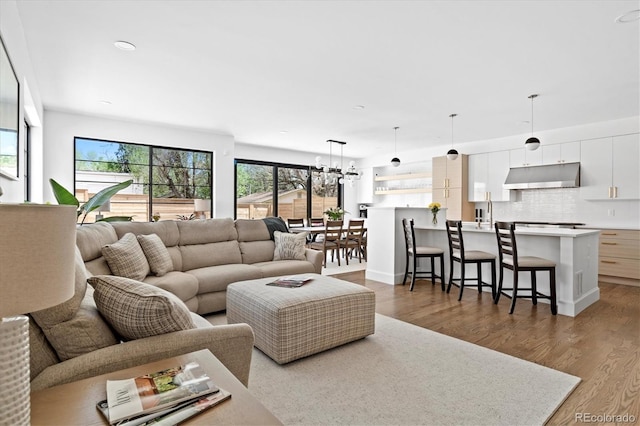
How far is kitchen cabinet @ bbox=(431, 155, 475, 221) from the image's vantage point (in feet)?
25.3

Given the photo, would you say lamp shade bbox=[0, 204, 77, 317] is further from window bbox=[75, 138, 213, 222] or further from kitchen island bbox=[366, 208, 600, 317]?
window bbox=[75, 138, 213, 222]

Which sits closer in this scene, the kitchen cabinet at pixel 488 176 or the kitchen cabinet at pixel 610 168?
the kitchen cabinet at pixel 610 168

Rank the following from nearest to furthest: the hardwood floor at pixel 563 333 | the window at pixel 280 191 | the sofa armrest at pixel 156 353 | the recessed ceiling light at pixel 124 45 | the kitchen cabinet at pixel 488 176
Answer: the sofa armrest at pixel 156 353 < the hardwood floor at pixel 563 333 < the recessed ceiling light at pixel 124 45 < the kitchen cabinet at pixel 488 176 < the window at pixel 280 191

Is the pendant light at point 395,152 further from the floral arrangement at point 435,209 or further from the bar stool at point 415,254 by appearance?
the bar stool at point 415,254

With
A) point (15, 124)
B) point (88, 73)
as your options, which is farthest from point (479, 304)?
point (88, 73)

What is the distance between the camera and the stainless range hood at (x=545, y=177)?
6.12 meters

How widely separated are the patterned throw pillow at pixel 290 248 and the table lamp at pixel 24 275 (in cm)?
357

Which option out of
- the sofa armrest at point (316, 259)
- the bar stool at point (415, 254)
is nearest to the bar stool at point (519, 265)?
the bar stool at point (415, 254)

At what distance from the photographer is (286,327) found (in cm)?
240

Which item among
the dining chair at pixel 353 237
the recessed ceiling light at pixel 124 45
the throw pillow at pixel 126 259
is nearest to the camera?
the throw pillow at pixel 126 259

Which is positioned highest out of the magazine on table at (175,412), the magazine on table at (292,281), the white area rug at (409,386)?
the magazine on table at (175,412)

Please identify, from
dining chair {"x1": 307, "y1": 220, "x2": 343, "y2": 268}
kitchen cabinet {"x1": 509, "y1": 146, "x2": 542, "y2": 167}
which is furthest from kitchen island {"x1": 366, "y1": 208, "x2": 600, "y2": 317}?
kitchen cabinet {"x1": 509, "y1": 146, "x2": 542, "y2": 167}

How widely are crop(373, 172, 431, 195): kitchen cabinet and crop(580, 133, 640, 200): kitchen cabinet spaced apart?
315 cm

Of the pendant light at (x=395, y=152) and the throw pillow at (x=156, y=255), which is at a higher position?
the pendant light at (x=395, y=152)
